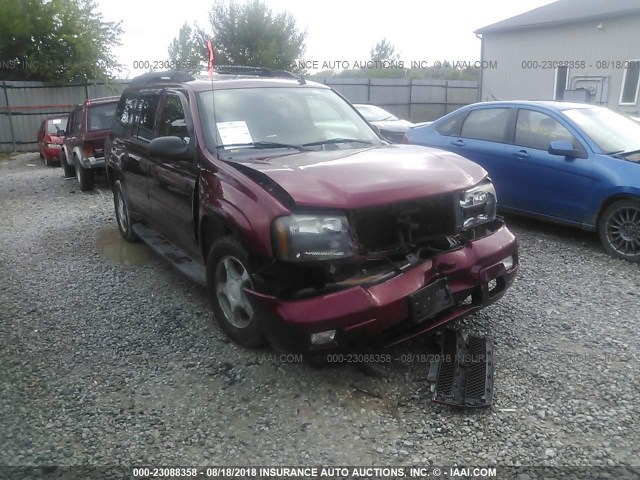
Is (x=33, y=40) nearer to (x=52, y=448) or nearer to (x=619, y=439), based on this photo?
(x=52, y=448)

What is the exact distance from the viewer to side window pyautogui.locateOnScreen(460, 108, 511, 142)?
6.70 m

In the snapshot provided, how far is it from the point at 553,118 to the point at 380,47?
68.1 m

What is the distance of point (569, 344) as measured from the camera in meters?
3.80

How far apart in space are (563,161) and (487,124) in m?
1.25

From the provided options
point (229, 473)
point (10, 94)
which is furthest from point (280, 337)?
point (10, 94)

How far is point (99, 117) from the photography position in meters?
10.4

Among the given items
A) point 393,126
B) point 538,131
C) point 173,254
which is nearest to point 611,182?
point 538,131

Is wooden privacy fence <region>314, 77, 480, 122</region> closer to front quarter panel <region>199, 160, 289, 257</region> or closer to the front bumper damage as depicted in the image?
front quarter panel <region>199, 160, 289, 257</region>

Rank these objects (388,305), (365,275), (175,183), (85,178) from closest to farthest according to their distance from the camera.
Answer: (388,305)
(365,275)
(175,183)
(85,178)

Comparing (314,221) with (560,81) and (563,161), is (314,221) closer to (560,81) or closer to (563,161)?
(563,161)

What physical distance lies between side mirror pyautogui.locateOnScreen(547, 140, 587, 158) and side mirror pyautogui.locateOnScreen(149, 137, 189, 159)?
3.87 meters

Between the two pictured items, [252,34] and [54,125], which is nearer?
[54,125]

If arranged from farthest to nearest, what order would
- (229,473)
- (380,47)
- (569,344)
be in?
(380,47)
(569,344)
(229,473)

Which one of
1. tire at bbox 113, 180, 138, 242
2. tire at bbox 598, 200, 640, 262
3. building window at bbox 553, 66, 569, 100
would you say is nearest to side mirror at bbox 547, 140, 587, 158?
tire at bbox 598, 200, 640, 262
